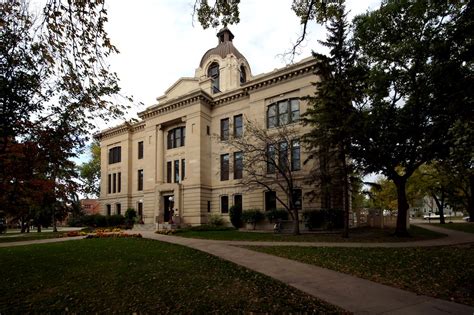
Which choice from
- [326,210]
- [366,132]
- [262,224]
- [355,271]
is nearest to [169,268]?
[355,271]

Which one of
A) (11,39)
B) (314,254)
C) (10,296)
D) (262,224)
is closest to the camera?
(10,296)

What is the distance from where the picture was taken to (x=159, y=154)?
33.9 m

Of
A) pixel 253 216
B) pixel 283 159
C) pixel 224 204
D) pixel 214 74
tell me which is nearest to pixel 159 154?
pixel 224 204

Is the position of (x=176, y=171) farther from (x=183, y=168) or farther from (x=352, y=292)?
(x=352, y=292)

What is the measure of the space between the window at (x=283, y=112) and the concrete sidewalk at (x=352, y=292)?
1771 centimetres

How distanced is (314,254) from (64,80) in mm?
10084

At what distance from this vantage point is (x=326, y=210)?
2256 centimetres

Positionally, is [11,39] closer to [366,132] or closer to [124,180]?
[366,132]

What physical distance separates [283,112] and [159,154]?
597 inches

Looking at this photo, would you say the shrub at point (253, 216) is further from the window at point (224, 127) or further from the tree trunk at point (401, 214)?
the tree trunk at point (401, 214)

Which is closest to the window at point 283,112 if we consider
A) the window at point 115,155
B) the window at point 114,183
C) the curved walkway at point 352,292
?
the curved walkway at point 352,292

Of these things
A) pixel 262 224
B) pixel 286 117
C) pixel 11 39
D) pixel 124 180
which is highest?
pixel 286 117

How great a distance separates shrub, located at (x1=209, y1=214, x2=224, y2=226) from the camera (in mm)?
28344

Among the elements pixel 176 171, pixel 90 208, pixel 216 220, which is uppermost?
pixel 176 171
